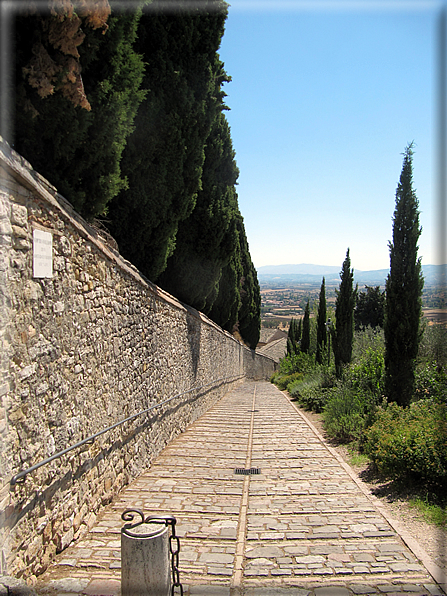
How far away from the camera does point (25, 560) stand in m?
3.25

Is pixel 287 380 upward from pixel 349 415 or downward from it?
downward

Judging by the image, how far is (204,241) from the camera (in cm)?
1157

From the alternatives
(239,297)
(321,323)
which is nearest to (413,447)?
(239,297)

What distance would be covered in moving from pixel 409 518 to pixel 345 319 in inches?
432

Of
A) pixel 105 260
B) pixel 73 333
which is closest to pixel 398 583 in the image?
pixel 73 333

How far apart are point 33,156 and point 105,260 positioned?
4.68 ft

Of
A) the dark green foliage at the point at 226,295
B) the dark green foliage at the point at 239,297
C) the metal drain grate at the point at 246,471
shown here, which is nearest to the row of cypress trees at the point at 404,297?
the metal drain grate at the point at 246,471

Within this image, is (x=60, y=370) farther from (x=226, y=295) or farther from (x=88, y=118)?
(x=226, y=295)

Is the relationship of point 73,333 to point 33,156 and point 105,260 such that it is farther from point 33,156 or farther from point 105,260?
point 33,156

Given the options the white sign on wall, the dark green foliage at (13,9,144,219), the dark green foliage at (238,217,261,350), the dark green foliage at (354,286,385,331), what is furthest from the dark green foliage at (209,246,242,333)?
the dark green foliage at (354,286,385,331)

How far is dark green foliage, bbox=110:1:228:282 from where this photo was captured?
787 cm

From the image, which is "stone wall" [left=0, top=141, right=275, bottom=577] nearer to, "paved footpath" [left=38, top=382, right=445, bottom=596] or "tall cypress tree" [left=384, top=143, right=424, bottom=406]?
"paved footpath" [left=38, top=382, right=445, bottom=596]

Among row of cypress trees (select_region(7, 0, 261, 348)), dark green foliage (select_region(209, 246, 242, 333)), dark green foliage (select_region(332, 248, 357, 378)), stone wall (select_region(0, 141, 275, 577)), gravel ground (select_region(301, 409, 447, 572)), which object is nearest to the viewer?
stone wall (select_region(0, 141, 275, 577))

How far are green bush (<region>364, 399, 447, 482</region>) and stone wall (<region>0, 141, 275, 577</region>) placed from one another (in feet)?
11.9
